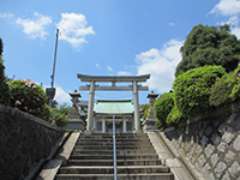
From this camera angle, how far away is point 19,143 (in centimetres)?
356

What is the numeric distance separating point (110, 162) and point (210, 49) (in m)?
3.90

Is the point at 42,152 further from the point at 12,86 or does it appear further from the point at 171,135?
the point at 171,135

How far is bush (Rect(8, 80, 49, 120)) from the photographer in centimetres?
456

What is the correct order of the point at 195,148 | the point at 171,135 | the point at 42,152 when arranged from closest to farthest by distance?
the point at 195,148
the point at 42,152
the point at 171,135

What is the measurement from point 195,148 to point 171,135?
60.5 inches

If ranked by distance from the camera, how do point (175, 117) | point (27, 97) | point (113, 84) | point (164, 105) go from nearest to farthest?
point (27, 97)
point (175, 117)
point (164, 105)
point (113, 84)

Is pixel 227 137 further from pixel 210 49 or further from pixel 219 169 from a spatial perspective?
pixel 210 49

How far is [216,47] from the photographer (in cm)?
614

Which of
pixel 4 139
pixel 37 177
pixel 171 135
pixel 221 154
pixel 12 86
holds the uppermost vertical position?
pixel 12 86

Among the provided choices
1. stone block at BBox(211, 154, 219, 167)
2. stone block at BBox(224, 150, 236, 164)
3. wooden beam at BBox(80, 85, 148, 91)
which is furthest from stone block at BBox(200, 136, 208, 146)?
wooden beam at BBox(80, 85, 148, 91)

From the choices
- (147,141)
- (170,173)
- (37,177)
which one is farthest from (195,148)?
(37,177)

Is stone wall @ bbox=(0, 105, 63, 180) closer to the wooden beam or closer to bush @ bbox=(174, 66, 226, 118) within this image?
bush @ bbox=(174, 66, 226, 118)

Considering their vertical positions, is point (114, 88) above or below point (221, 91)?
above

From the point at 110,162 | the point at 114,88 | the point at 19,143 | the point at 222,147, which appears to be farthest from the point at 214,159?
the point at 114,88
